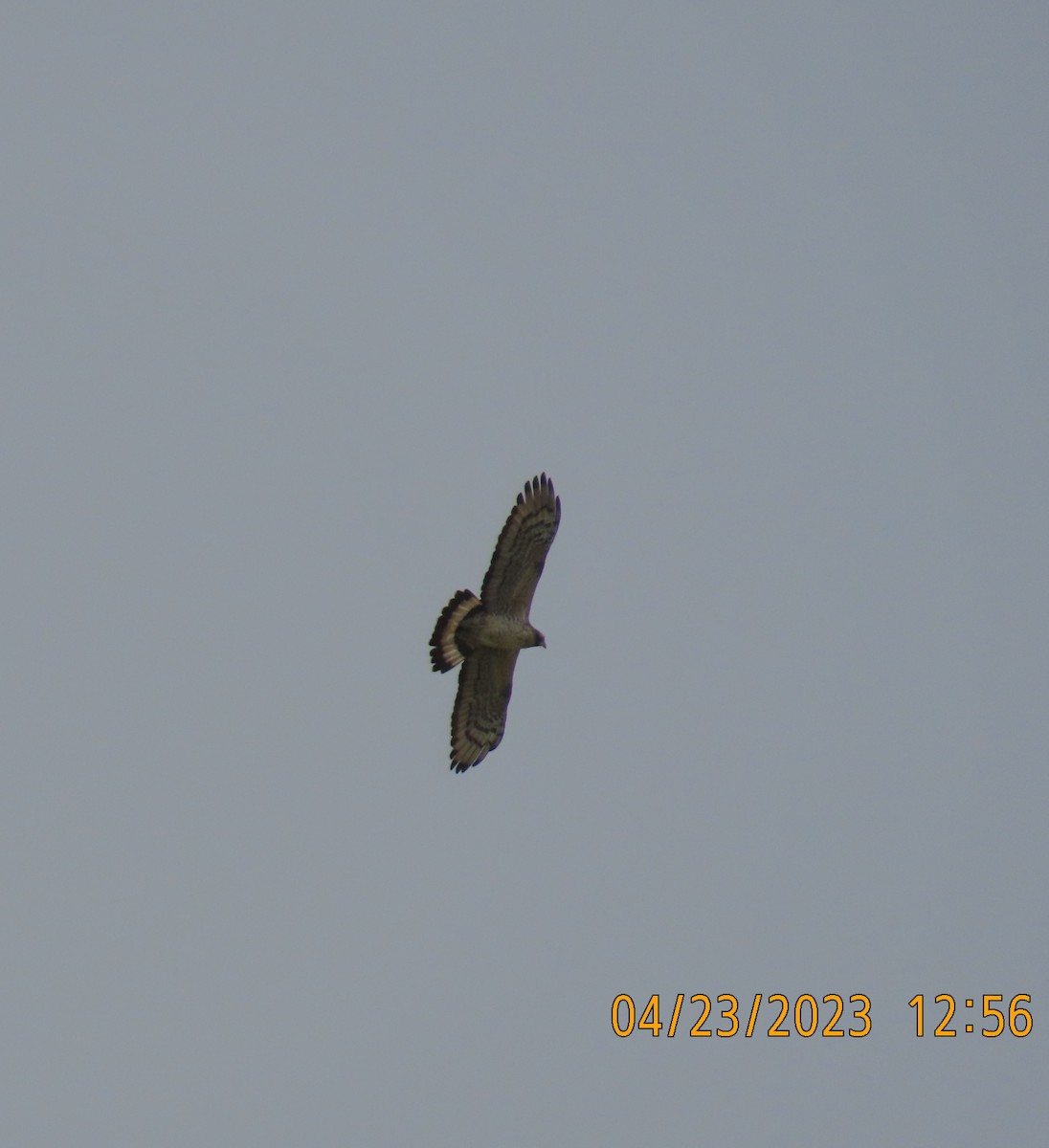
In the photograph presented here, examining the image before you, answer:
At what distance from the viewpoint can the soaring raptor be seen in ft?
75.6

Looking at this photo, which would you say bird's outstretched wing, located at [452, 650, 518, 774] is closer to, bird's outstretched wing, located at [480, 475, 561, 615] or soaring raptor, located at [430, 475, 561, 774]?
soaring raptor, located at [430, 475, 561, 774]

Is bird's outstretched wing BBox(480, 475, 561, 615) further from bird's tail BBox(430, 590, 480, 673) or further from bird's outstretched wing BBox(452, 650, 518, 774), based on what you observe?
bird's outstretched wing BBox(452, 650, 518, 774)

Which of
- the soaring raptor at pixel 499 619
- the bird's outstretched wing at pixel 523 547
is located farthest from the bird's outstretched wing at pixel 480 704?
the bird's outstretched wing at pixel 523 547

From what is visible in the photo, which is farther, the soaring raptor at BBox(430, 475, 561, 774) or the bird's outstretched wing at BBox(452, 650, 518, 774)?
the bird's outstretched wing at BBox(452, 650, 518, 774)

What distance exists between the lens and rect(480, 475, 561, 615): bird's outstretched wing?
75.5 ft

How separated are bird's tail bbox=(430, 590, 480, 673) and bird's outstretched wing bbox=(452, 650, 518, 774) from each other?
16.2 inches

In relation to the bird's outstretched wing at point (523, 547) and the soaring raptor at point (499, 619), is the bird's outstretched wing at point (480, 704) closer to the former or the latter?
the soaring raptor at point (499, 619)

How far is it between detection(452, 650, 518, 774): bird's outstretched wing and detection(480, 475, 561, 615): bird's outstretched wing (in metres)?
0.81

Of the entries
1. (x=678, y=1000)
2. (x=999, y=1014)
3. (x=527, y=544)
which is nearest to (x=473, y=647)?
(x=527, y=544)

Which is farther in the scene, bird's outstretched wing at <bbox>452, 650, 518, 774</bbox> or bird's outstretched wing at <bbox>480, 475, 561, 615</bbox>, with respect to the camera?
bird's outstretched wing at <bbox>452, 650, 518, 774</bbox>

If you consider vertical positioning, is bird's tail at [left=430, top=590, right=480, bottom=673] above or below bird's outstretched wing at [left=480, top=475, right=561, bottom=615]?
below

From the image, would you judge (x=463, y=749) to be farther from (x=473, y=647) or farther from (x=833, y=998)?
(x=833, y=998)

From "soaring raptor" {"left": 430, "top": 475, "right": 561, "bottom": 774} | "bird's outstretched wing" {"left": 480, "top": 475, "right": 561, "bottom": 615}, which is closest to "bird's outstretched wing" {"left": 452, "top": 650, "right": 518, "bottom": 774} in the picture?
"soaring raptor" {"left": 430, "top": 475, "right": 561, "bottom": 774}

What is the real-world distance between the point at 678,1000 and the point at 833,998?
2233 millimetres
